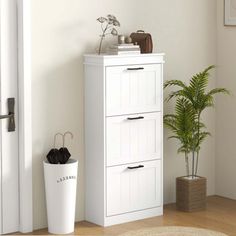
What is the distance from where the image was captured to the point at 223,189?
20.4ft

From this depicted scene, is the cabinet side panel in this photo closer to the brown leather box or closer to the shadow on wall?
the shadow on wall

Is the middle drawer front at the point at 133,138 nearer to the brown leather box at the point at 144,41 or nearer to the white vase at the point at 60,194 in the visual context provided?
the white vase at the point at 60,194

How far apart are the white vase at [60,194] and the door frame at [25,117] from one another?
0.14 meters

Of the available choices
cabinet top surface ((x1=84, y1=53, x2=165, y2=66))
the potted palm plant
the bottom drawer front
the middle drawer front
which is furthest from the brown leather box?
the bottom drawer front

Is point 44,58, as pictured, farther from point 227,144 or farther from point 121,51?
point 227,144

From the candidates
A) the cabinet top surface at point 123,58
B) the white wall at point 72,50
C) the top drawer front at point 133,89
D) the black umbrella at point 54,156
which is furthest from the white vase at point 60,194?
the cabinet top surface at point 123,58

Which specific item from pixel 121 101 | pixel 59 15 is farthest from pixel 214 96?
pixel 59 15

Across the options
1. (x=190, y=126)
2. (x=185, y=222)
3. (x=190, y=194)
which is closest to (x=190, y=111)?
(x=190, y=126)

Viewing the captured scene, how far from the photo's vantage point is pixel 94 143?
5.29 m

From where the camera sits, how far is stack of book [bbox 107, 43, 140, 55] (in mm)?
5227

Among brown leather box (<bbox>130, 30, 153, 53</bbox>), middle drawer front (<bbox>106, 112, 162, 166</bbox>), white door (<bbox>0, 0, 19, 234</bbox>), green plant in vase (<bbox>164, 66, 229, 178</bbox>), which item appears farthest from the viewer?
green plant in vase (<bbox>164, 66, 229, 178</bbox>)

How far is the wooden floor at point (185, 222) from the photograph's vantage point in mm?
5172

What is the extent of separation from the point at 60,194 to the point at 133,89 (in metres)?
0.97

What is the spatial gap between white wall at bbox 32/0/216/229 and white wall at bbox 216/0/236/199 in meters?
0.37
